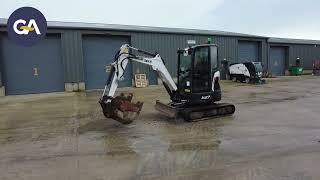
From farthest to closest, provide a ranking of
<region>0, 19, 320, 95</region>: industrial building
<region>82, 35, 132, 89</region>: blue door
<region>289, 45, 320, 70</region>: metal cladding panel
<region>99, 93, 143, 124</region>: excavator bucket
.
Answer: <region>289, 45, 320, 70</region>: metal cladding panel < <region>82, 35, 132, 89</region>: blue door < <region>0, 19, 320, 95</region>: industrial building < <region>99, 93, 143, 124</region>: excavator bucket

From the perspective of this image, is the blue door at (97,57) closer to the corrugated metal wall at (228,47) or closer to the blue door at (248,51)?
the corrugated metal wall at (228,47)

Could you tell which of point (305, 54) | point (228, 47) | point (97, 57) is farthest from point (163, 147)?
point (305, 54)

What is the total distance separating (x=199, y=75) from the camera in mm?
11641

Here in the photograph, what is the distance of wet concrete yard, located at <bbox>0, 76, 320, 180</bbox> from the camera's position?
6.33m

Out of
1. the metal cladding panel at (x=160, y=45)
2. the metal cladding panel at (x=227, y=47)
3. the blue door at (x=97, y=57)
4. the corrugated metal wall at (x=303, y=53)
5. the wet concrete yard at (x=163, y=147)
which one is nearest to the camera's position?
the wet concrete yard at (x=163, y=147)

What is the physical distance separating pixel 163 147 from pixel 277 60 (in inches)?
1275

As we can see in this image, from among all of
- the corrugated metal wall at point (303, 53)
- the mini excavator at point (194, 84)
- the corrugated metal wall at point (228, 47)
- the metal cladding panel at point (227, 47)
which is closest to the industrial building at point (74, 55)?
the metal cladding panel at point (227, 47)

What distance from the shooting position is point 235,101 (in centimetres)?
1598

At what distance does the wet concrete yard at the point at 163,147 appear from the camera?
20.8ft

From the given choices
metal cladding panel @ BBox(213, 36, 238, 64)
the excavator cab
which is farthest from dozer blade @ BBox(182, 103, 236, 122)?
metal cladding panel @ BBox(213, 36, 238, 64)

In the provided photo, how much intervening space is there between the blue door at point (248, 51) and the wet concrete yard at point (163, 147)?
19.7m

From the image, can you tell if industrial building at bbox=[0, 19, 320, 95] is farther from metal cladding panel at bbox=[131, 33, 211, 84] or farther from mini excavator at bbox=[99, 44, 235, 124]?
mini excavator at bbox=[99, 44, 235, 124]

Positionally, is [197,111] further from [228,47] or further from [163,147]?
[228,47]

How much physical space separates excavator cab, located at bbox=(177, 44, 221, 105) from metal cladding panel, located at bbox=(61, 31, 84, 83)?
12.6 meters
